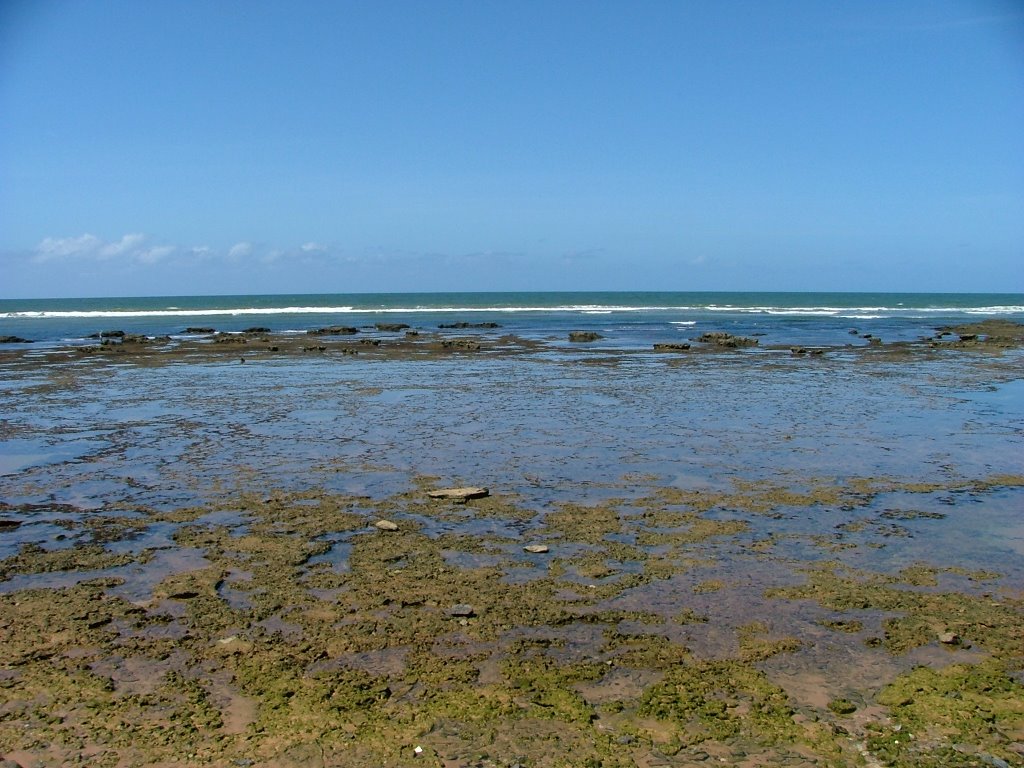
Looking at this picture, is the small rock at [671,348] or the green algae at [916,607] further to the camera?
the small rock at [671,348]

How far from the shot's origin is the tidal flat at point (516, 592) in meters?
4.31

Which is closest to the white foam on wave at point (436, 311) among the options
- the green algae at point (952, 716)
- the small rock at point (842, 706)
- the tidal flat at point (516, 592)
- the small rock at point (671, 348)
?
the small rock at point (671, 348)

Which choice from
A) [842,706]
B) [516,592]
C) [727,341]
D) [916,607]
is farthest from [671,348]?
[842,706]

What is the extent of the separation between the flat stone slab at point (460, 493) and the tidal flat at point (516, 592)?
90 millimetres

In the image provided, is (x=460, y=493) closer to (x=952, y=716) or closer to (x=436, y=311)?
(x=952, y=716)

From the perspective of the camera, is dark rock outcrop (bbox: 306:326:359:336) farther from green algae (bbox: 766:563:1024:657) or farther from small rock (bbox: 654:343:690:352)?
green algae (bbox: 766:563:1024:657)

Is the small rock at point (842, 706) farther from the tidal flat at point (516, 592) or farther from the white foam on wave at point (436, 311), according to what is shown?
the white foam on wave at point (436, 311)

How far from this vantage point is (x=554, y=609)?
19.5ft

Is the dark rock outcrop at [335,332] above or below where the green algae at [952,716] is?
above

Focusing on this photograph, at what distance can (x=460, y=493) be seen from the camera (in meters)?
9.17

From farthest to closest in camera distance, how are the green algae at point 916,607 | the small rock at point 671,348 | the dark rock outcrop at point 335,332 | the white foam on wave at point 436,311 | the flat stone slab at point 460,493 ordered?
the white foam on wave at point 436,311 < the dark rock outcrop at point 335,332 < the small rock at point 671,348 < the flat stone slab at point 460,493 < the green algae at point 916,607

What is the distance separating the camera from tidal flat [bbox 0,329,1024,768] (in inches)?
170

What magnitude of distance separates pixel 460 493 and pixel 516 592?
2980 millimetres

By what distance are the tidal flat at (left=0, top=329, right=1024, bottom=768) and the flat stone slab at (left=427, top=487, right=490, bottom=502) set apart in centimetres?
9
